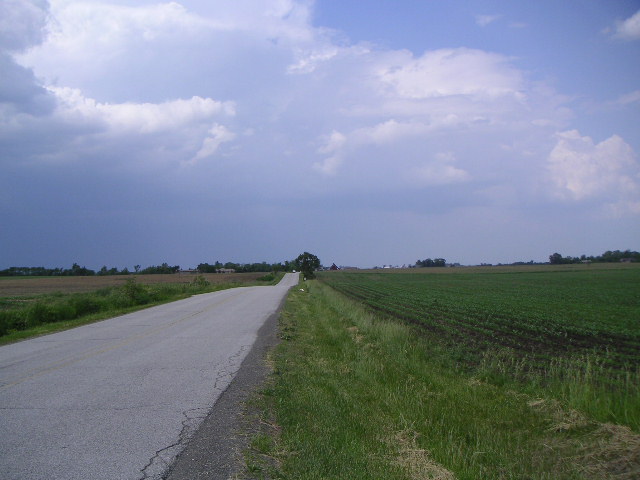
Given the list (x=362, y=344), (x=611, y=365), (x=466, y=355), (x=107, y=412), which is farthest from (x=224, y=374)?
(x=611, y=365)

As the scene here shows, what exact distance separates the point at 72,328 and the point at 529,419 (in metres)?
15.2

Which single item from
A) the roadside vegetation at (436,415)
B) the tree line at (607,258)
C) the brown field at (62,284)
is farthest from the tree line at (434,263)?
the roadside vegetation at (436,415)

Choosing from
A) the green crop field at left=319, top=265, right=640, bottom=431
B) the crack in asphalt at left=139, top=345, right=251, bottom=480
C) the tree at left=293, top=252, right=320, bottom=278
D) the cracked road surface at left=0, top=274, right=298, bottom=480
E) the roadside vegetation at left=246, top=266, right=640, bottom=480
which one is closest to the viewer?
the crack in asphalt at left=139, top=345, right=251, bottom=480

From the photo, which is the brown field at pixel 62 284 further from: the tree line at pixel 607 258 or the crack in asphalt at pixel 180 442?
the tree line at pixel 607 258

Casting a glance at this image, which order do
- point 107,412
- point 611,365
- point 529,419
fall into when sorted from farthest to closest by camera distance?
point 611,365 < point 529,419 < point 107,412

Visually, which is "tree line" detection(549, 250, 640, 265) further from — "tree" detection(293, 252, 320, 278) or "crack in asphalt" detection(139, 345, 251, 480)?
"crack in asphalt" detection(139, 345, 251, 480)

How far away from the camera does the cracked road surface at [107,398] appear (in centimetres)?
492

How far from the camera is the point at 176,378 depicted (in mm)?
8758

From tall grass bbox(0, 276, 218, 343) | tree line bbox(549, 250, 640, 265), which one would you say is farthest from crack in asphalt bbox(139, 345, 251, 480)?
tree line bbox(549, 250, 640, 265)

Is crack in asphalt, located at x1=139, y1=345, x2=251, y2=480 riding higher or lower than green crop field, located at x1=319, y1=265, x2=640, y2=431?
higher

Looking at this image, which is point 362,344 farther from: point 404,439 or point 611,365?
point 404,439

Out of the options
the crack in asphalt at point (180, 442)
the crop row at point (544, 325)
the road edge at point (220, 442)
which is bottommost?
the crop row at point (544, 325)

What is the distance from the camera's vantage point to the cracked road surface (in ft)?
16.1

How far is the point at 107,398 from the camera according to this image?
23.9ft
